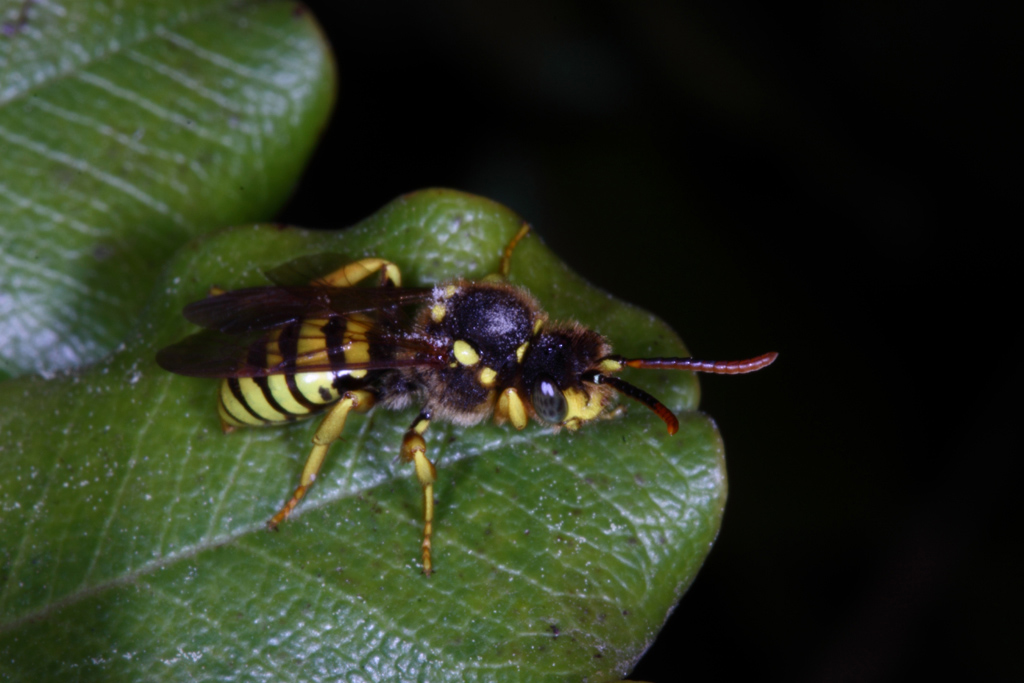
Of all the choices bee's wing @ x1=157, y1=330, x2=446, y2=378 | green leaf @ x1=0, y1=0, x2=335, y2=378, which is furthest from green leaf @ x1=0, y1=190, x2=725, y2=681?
green leaf @ x1=0, y1=0, x2=335, y2=378

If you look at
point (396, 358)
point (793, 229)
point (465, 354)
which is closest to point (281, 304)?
point (396, 358)

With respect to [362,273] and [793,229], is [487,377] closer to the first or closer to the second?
[362,273]

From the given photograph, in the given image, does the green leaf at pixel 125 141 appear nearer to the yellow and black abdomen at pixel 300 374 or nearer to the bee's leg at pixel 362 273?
the bee's leg at pixel 362 273

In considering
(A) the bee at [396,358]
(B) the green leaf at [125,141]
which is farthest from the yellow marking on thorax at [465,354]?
(B) the green leaf at [125,141]

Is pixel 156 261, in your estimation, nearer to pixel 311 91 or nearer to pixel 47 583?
pixel 311 91

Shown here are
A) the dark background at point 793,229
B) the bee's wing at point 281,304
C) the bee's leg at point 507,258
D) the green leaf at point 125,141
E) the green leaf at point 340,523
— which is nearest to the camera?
the green leaf at point 340,523

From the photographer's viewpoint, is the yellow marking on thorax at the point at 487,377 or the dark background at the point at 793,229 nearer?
the yellow marking on thorax at the point at 487,377

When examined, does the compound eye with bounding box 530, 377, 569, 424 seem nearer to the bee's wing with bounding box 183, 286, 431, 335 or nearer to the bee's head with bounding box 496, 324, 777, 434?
the bee's head with bounding box 496, 324, 777, 434
